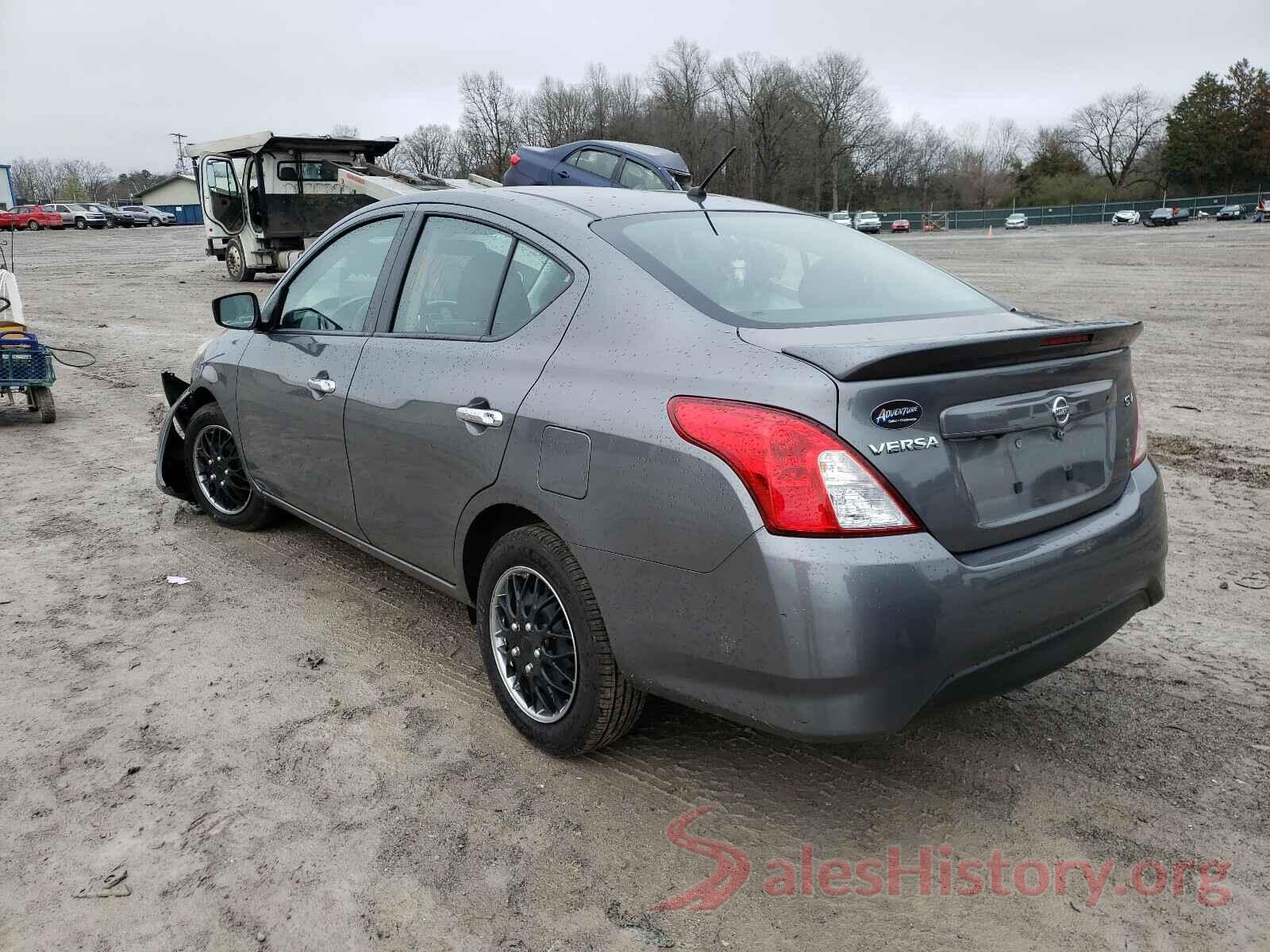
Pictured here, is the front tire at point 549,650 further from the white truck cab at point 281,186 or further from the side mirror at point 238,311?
the white truck cab at point 281,186

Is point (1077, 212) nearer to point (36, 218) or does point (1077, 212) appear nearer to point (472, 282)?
point (36, 218)

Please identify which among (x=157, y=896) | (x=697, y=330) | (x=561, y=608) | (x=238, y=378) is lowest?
(x=157, y=896)

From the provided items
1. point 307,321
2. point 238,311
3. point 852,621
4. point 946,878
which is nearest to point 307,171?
point 238,311

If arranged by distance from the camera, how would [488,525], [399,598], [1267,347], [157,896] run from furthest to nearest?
1. [1267,347]
2. [399,598]
3. [488,525]
4. [157,896]

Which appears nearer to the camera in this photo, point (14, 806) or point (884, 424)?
point (884, 424)

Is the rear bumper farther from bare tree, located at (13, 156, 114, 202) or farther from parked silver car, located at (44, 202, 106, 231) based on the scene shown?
bare tree, located at (13, 156, 114, 202)

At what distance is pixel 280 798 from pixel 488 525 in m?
1.03

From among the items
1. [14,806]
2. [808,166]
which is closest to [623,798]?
[14,806]

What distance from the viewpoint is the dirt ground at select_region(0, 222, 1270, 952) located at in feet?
7.84

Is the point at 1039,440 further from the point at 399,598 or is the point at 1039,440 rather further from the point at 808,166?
the point at 808,166

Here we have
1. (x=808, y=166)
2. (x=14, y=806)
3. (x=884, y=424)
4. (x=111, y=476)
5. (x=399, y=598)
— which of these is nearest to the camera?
(x=884, y=424)

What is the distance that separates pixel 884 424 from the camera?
2.30 metres

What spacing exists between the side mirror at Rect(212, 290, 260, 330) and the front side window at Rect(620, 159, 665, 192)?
34.7ft

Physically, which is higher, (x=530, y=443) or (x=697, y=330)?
(x=697, y=330)
